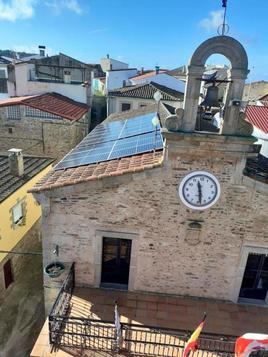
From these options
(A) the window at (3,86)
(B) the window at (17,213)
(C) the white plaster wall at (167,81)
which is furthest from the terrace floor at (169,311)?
(C) the white plaster wall at (167,81)

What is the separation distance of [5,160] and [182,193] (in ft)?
43.5

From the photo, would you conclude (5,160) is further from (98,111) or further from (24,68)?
(98,111)

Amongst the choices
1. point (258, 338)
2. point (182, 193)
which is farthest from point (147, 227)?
point (258, 338)

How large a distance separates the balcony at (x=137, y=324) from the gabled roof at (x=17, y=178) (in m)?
6.45

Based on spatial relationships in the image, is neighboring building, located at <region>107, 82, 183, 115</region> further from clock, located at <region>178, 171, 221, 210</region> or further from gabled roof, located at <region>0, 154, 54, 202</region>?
clock, located at <region>178, 171, 221, 210</region>

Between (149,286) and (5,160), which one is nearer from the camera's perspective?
(149,286)

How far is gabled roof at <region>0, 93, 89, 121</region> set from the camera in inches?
938

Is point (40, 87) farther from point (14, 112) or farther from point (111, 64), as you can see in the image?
point (111, 64)

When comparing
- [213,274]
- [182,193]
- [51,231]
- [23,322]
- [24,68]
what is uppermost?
[24,68]

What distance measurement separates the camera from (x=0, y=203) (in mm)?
13906

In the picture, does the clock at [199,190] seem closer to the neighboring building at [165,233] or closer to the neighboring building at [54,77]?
the neighboring building at [165,233]

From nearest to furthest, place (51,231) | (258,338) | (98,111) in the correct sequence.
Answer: (258,338) < (51,231) < (98,111)

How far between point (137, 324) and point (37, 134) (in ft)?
60.4

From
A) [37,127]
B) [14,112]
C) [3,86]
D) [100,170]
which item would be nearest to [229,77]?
[100,170]
